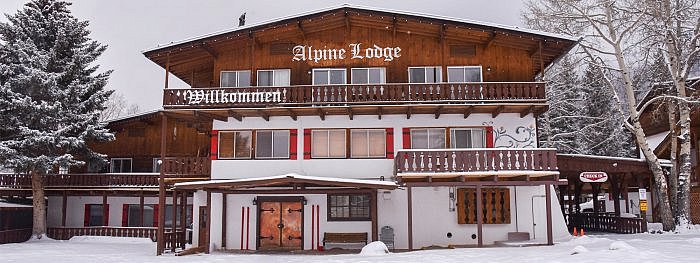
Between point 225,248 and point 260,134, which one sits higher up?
point 260,134

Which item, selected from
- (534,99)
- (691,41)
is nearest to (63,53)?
(534,99)

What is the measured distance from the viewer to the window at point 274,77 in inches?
981

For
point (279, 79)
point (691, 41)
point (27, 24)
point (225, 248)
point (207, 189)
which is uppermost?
point (27, 24)

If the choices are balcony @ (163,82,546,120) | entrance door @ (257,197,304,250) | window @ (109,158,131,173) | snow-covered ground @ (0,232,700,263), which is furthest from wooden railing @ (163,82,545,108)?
window @ (109,158,131,173)

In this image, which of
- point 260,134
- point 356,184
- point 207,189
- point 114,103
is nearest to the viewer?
point 356,184

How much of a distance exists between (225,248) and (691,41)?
20.8 metres

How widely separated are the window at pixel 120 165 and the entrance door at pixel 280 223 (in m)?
12.2

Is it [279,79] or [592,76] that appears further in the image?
[592,76]

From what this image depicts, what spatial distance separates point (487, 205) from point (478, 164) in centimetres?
288

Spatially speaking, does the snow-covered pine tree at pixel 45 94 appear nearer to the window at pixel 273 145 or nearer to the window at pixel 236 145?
the window at pixel 236 145

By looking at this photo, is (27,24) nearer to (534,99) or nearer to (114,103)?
(534,99)

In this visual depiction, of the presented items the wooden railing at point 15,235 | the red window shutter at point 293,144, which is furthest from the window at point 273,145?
the wooden railing at point 15,235

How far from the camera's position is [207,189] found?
2294 cm

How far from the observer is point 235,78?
25.3 m
